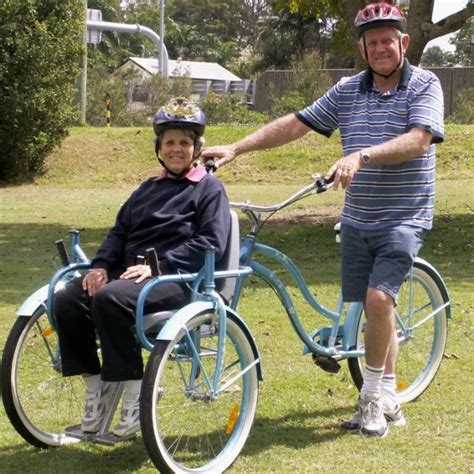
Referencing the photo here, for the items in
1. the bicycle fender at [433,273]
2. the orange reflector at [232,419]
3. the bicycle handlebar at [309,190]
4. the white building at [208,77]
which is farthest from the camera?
the white building at [208,77]

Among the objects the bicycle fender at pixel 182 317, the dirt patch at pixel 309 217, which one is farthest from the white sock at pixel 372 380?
the dirt patch at pixel 309 217

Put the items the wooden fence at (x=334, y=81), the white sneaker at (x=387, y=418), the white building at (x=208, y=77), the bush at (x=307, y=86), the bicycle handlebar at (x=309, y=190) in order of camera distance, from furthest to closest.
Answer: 1. the white building at (x=208, y=77)
2. the wooden fence at (x=334, y=81)
3. the bush at (x=307, y=86)
4. the white sneaker at (x=387, y=418)
5. the bicycle handlebar at (x=309, y=190)

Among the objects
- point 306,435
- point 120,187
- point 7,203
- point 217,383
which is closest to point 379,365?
point 306,435

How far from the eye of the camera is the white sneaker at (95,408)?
483cm

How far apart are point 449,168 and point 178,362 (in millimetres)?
19813

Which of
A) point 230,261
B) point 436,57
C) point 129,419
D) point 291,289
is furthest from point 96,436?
point 436,57

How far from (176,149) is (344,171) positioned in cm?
79

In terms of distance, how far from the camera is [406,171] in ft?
17.3

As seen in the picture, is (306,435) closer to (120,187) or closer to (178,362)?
(178,362)

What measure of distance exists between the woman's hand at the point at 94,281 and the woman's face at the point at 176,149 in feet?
1.90

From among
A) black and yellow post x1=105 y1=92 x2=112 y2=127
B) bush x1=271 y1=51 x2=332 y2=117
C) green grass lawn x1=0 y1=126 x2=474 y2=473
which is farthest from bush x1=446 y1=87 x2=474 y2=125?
black and yellow post x1=105 y1=92 x2=112 y2=127

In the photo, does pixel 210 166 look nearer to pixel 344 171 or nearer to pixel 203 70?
pixel 344 171

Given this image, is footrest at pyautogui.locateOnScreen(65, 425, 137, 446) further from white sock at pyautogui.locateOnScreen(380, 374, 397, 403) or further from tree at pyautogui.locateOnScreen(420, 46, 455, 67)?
tree at pyautogui.locateOnScreen(420, 46, 455, 67)

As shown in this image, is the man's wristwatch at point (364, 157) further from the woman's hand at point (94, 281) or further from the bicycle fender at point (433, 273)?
the woman's hand at point (94, 281)
